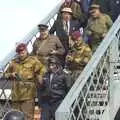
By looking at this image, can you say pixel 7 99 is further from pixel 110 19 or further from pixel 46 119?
pixel 110 19

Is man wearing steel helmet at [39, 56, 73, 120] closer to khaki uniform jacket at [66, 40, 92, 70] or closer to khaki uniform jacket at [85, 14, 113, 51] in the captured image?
khaki uniform jacket at [66, 40, 92, 70]

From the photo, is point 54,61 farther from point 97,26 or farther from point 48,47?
point 97,26

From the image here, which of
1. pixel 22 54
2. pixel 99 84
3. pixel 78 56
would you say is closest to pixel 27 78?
pixel 22 54

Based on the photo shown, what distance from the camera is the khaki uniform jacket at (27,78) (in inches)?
361

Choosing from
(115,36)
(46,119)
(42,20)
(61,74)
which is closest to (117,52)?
(115,36)

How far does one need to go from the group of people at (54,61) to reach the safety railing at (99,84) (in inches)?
25.2

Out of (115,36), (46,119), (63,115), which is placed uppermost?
(115,36)

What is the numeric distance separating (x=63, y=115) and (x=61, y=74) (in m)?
1.95

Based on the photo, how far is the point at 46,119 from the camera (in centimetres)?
902

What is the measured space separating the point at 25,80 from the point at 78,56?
3.12 ft

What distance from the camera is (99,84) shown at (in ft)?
26.5

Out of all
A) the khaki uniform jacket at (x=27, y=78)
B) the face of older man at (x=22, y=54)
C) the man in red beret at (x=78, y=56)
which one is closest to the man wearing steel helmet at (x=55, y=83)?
the man in red beret at (x=78, y=56)

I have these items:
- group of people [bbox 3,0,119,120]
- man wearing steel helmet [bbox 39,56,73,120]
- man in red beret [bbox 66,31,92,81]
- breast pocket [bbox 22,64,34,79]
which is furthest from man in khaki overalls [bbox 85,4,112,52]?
breast pocket [bbox 22,64,34,79]

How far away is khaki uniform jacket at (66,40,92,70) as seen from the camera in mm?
8812
